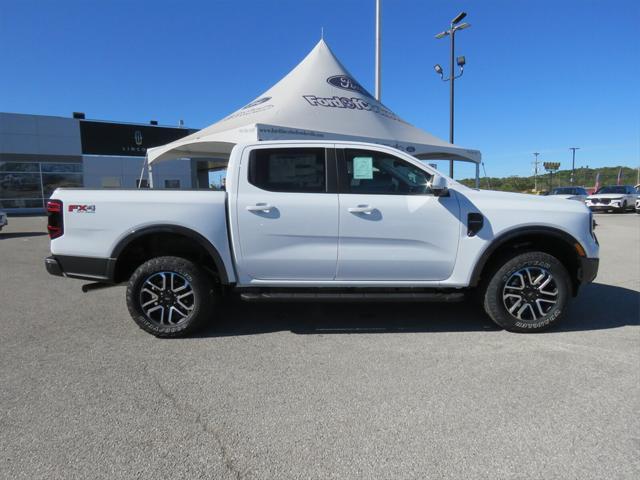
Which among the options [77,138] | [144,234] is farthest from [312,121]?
[77,138]

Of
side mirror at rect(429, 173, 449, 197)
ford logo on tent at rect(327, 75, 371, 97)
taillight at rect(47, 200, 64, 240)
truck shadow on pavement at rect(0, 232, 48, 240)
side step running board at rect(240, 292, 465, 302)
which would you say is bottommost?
truck shadow on pavement at rect(0, 232, 48, 240)

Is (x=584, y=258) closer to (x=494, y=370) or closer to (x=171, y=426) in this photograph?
(x=494, y=370)

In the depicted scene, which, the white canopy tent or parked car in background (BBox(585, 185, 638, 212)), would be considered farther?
parked car in background (BBox(585, 185, 638, 212))

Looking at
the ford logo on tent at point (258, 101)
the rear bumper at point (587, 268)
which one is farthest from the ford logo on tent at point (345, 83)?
the rear bumper at point (587, 268)

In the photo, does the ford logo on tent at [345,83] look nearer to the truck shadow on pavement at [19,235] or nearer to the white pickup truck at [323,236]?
the white pickup truck at [323,236]

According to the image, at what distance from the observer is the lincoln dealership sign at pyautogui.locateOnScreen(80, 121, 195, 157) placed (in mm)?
26922

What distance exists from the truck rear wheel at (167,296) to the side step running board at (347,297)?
459 millimetres

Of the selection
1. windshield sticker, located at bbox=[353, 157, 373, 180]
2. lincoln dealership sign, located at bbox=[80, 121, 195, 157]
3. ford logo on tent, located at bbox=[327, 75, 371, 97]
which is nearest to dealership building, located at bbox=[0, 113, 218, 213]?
lincoln dealership sign, located at bbox=[80, 121, 195, 157]

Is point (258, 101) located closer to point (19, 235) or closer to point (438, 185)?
point (438, 185)

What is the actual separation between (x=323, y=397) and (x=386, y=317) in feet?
6.19

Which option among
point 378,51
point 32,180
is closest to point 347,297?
point 378,51

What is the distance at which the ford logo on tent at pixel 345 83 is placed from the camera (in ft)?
38.2

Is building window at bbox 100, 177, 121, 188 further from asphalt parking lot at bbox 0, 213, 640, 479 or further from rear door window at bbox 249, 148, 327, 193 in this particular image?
A: rear door window at bbox 249, 148, 327, 193

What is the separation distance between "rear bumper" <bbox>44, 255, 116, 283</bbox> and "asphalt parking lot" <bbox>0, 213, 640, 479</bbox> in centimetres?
60
